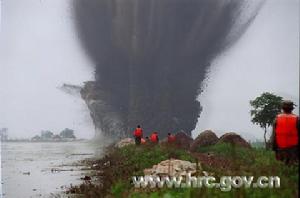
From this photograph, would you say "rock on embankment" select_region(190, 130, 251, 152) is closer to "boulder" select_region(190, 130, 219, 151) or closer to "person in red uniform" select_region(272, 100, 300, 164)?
"boulder" select_region(190, 130, 219, 151)

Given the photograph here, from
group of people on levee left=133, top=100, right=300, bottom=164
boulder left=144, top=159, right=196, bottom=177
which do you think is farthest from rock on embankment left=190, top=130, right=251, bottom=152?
group of people on levee left=133, top=100, right=300, bottom=164

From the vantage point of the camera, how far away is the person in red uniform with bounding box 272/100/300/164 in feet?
38.9

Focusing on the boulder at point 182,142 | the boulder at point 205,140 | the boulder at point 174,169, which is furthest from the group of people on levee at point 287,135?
the boulder at point 205,140

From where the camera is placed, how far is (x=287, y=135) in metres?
12.0

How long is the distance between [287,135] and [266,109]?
119 feet

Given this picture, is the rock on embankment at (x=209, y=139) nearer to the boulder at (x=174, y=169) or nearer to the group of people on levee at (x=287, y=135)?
the boulder at (x=174, y=169)

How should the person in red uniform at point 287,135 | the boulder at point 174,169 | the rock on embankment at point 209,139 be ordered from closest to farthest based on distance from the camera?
the person in red uniform at point 287,135, the boulder at point 174,169, the rock on embankment at point 209,139

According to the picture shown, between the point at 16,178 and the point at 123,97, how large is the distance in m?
98.2

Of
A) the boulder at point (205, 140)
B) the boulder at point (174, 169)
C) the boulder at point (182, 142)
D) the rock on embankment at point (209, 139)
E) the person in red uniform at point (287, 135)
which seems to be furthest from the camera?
the boulder at point (205, 140)

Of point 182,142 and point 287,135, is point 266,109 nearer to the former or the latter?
point 182,142

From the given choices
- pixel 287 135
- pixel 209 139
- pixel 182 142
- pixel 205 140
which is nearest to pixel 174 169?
pixel 287 135

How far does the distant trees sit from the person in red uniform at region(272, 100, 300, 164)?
34594mm

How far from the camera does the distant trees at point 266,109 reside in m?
46.1

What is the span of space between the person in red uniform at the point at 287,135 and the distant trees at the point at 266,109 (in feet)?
113
